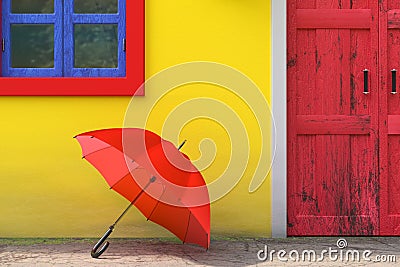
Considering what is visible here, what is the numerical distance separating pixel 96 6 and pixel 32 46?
0.59 meters

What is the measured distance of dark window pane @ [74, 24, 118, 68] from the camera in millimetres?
6227

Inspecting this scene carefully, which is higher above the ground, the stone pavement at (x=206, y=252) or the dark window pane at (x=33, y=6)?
the dark window pane at (x=33, y=6)

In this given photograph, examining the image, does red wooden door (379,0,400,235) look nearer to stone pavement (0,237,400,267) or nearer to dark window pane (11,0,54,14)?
stone pavement (0,237,400,267)

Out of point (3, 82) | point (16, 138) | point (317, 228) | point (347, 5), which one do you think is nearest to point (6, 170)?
point (16, 138)

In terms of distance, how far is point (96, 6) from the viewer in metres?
6.23

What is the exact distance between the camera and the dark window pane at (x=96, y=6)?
245 inches

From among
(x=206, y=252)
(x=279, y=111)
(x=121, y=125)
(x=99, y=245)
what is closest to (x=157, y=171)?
(x=99, y=245)

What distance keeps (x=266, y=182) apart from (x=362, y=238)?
871 millimetres

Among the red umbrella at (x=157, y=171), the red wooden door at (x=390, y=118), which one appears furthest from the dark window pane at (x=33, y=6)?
the red wooden door at (x=390, y=118)

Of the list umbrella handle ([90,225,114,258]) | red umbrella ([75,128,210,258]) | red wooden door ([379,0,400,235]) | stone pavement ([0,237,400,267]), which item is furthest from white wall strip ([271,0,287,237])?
umbrella handle ([90,225,114,258])

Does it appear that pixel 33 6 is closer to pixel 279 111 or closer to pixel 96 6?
pixel 96 6

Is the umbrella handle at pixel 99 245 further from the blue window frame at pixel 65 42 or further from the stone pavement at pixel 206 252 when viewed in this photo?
the blue window frame at pixel 65 42

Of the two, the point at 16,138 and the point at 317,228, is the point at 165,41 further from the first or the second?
the point at 317,228

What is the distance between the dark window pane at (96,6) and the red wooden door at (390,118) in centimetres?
210
